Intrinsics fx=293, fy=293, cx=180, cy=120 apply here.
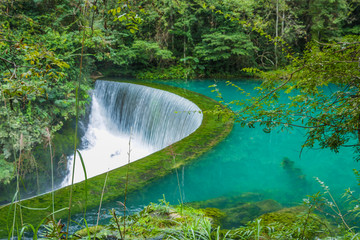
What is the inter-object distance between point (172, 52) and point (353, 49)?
14.3m

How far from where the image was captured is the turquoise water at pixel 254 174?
13.5ft

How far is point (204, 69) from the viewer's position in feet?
52.6

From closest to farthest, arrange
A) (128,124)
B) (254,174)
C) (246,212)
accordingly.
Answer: (246,212), (254,174), (128,124)

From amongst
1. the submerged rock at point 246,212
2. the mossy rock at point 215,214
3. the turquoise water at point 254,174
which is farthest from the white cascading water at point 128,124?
the mossy rock at point 215,214

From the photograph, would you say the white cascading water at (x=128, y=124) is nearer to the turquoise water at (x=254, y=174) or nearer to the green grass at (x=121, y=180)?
the green grass at (x=121, y=180)

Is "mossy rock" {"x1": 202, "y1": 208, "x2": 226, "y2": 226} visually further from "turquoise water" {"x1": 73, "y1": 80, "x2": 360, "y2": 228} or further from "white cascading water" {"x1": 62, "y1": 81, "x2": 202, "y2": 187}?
"white cascading water" {"x1": 62, "y1": 81, "x2": 202, "y2": 187}

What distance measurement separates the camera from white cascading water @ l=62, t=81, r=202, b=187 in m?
7.99

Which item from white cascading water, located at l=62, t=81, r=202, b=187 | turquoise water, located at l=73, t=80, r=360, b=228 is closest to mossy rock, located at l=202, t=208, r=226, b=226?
turquoise water, located at l=73, t=80, r=360, b=228

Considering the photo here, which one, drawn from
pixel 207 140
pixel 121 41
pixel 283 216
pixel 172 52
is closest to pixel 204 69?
pixel 172 52

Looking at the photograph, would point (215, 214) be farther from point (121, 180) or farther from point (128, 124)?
point (128, 124)

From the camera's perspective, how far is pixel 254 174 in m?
4.96

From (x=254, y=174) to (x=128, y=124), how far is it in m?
6.32

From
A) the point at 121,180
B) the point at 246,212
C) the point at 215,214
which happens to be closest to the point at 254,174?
the point at 246,212

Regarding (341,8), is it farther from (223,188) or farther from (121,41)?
(223,188)
